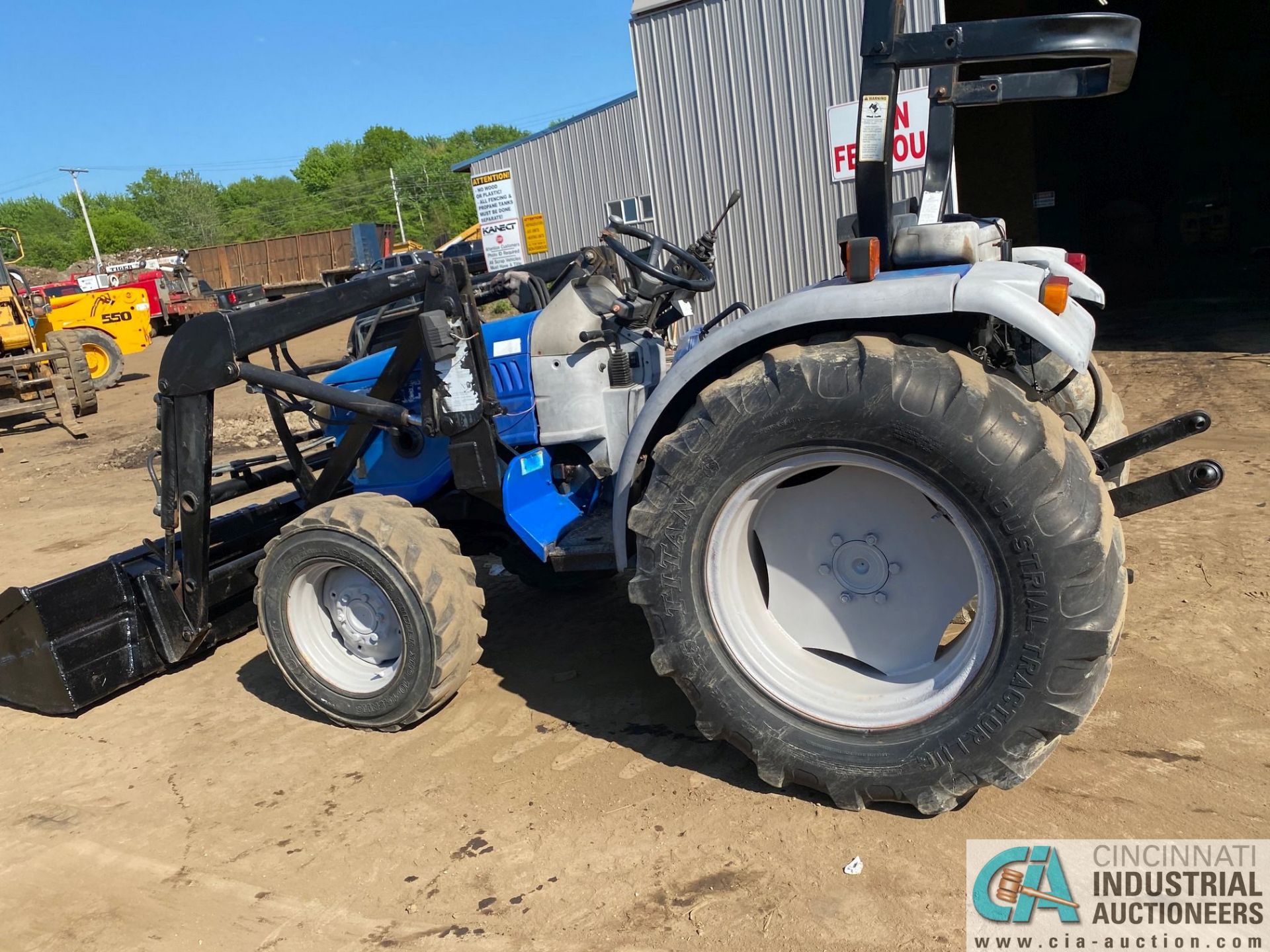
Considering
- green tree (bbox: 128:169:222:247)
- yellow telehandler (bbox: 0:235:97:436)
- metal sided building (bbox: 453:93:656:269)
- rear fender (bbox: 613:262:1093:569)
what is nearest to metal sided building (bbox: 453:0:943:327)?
metal sided building (bbox: 453:93:656:269)

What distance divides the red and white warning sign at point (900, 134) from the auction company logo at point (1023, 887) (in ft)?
24.3

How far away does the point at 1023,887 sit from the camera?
2.52 m

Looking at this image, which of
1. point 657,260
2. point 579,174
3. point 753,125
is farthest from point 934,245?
point 579,174

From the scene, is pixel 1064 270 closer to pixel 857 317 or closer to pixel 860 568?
pixel 857 317

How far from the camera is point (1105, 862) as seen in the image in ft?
8.47

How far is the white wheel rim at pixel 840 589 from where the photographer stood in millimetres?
2910

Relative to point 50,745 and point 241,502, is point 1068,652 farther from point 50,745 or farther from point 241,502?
point 241,502

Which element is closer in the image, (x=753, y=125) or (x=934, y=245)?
(x=934, y=245)

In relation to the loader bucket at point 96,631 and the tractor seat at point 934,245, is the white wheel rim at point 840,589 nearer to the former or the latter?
the tractor seat at point 934,245

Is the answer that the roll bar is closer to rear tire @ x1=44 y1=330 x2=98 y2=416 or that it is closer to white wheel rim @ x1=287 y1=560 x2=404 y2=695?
white wheel rim @ x1=287 y1=560 x2=404 y2=695

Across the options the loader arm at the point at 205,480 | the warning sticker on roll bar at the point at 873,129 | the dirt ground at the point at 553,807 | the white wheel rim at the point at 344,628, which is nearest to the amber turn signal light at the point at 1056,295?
the warning sticker on roll bar at the point at 873,129

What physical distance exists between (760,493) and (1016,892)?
1288 millimetres

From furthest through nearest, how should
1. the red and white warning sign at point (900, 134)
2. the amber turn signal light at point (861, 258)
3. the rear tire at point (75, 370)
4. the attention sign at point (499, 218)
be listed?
the attention sign at point (499, 218), the rear tire at point (75, 370), the red and white warning sign at point (900, 134), the amber turn signal light at point (861, 258)

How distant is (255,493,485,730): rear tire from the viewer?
3521 mm
